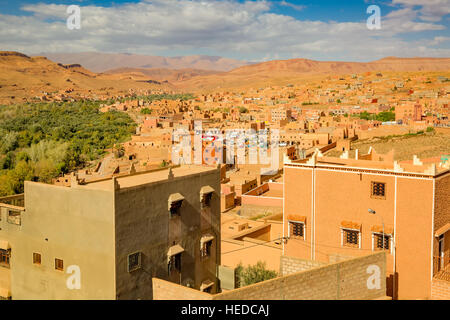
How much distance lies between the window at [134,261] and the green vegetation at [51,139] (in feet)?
72.6

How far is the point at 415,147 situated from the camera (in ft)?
106

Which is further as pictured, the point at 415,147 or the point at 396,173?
the point at 415,147

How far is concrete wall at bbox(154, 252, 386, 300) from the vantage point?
271 inches

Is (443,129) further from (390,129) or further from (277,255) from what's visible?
(277,255)

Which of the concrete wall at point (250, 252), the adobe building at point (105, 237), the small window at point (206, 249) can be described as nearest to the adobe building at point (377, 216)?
the concrete wall at point (250, 252)

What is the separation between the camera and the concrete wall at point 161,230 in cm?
787

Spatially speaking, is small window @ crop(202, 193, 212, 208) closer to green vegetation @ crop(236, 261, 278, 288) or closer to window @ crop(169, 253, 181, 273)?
window @ crop(169, 253, 181, 273)

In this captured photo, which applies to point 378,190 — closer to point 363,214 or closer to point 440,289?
point 363,214

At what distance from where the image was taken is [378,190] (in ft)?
34.6

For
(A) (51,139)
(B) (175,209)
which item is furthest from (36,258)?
(A) (51,139)

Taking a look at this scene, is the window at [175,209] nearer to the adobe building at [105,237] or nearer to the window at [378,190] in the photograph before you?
the adobe building at [105,237]

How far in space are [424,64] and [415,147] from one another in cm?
15846

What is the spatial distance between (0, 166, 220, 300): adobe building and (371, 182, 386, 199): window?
3.60 metres
